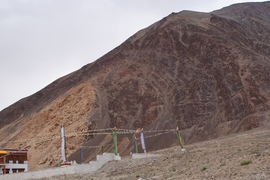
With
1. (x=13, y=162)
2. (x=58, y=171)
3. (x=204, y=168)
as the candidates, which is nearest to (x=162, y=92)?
(x=13, y=162)

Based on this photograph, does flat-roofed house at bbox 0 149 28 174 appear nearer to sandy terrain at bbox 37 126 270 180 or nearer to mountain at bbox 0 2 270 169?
mountain at bbox 0 2 270 169

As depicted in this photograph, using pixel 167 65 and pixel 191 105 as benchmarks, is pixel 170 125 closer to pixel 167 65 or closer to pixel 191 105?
pixel 191 105

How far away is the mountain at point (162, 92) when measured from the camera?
202 feet

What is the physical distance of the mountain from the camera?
202 ft

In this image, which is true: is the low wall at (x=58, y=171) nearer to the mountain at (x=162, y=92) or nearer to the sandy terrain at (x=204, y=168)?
the sandy terrain at (x=204, y=168)

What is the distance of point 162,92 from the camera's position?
72.4 meters

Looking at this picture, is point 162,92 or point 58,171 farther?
point 162,92

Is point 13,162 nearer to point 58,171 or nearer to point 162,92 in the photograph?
point 58,171

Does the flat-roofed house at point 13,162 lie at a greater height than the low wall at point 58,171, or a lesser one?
greater

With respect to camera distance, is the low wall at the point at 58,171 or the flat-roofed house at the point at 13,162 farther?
the flat-roofed house at the point at 13,162

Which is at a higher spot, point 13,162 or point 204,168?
point 13,162

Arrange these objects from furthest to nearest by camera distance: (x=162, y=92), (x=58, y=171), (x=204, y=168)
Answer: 1. (x=162, y=92)
2. (x=58, y=171)
3. (x=204, y=168)

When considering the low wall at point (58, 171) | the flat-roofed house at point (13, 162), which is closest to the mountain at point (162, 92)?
the flat-roofed house at point (13, 162)

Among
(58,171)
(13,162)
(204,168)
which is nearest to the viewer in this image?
(204,168)
